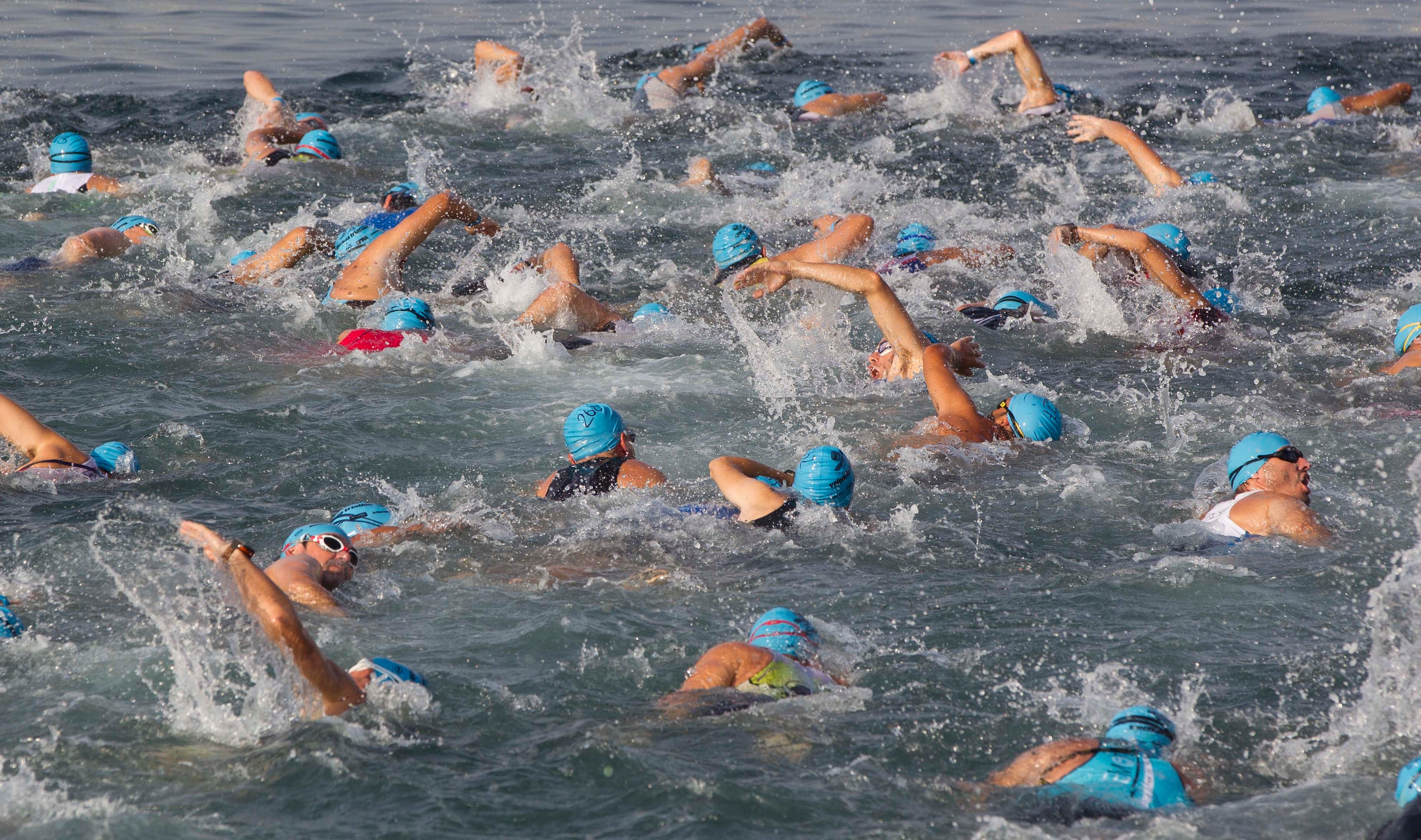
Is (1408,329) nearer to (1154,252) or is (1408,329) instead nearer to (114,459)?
(1154,252)

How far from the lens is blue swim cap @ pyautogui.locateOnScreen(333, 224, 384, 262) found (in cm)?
1088

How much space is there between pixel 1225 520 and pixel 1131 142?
21.1ft

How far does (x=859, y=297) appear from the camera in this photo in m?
11.6

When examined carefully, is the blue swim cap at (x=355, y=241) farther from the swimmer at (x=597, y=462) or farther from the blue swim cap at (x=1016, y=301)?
the blue swim cap at (x=1016, y=301)

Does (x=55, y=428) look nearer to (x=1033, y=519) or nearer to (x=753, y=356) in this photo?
(x=753, y=356)

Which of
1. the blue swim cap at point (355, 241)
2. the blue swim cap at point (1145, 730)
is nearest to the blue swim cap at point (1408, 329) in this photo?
the blue swim cap at point (1145, 730)

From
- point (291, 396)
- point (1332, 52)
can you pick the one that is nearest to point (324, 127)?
point (291, 396)

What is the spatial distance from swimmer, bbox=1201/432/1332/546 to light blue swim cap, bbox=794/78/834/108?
35.0 ft

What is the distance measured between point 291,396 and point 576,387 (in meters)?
2.05

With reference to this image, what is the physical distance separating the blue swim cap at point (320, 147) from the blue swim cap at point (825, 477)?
9573mm

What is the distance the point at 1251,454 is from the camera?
276 inches

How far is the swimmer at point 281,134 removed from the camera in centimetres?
1425

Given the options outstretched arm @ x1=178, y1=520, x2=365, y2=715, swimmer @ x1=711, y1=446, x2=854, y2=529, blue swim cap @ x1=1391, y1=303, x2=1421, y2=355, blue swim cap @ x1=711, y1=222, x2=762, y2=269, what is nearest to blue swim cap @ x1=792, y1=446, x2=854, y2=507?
swimmer @ x1=711, y1=446, x2=854, y2=529

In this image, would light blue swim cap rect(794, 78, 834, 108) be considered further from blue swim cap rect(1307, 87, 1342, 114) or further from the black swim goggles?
the black swim goggles
